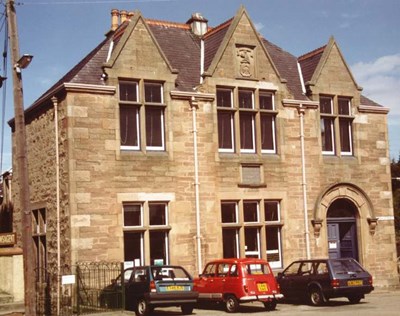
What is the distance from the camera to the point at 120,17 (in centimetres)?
3139

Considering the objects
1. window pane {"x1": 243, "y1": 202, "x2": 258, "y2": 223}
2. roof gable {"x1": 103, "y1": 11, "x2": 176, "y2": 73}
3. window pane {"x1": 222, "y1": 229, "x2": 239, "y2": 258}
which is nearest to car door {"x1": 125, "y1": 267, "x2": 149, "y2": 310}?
window pane {"x1": 222, "y1": 229, "x2": 239, "y2": 258}

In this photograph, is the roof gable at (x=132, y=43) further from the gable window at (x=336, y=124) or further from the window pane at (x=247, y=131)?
the gable window at (x=336, y=124)

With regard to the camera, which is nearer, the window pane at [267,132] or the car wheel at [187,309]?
the car wheel at [187,309]

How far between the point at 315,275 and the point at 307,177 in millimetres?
6046

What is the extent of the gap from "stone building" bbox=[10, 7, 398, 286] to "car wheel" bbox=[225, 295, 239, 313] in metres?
3.79

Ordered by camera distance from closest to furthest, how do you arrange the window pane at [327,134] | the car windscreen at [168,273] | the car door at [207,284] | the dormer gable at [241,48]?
the car windscreen at [168,273]
the car door at [207,284]
the dormer gable at [241,48]
the window pane at [327,134]

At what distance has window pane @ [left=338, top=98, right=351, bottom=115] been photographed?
2897 cm

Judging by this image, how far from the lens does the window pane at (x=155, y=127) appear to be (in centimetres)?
2459

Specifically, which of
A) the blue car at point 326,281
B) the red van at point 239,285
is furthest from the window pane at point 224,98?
the red van at point 239,285

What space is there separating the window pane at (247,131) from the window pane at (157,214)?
4176 millimetres

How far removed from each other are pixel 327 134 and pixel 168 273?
11.1 metres

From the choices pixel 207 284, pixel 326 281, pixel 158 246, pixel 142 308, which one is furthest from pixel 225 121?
pixel 142 308

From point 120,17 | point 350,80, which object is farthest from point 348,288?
point 120,17

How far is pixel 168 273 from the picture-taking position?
66.5 feet
